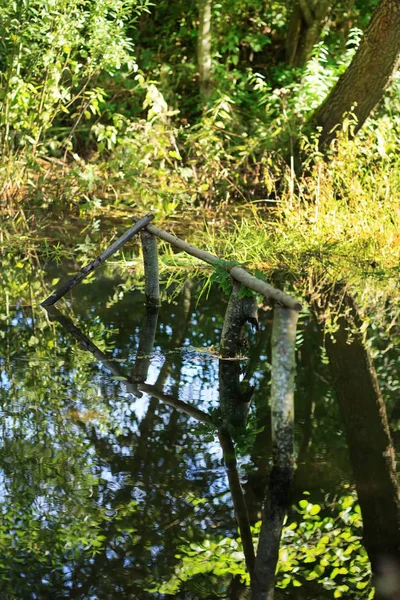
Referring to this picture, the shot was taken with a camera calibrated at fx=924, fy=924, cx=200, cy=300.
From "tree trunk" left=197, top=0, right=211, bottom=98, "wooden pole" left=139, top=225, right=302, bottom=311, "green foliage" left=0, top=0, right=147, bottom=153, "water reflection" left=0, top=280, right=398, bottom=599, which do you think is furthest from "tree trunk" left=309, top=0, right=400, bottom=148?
"water reflection" left=0, top=280, right=398, bottom=599

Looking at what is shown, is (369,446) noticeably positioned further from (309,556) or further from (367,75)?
(367,75)

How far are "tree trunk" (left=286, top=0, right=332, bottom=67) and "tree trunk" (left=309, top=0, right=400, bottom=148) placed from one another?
3.00 m

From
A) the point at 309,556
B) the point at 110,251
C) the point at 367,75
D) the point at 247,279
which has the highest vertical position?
the point at 367,75

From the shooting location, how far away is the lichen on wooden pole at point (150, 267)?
6980 millimetres

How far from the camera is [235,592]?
355cm

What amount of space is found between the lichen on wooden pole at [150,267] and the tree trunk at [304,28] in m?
7.00

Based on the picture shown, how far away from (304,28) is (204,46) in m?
2.23

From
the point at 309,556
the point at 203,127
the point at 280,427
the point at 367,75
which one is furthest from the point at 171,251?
the point at 309,556

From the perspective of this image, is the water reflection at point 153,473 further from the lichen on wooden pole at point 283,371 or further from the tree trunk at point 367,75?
the tree trunk at point 367,75

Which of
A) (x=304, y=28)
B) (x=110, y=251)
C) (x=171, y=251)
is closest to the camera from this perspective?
(x=110, y=251)

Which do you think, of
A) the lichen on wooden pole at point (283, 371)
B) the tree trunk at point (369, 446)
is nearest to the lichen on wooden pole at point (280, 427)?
the lichen on wooden pole at point (283, 371)

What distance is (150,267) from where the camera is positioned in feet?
23.3

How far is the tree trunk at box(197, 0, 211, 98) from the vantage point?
1210 cm

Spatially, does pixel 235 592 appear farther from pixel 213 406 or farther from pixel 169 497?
pixel 213 406
